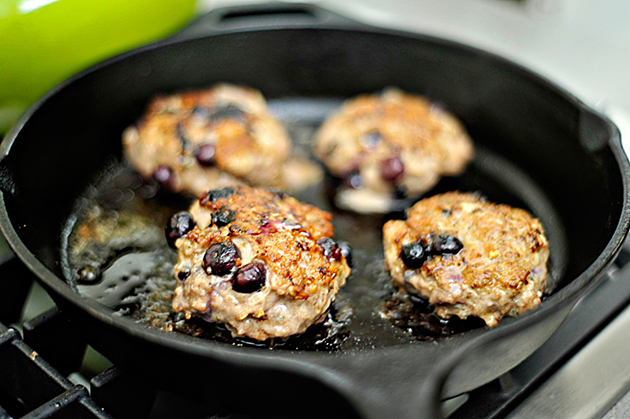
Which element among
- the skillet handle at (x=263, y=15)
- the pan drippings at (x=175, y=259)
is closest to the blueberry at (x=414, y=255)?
the pan drippings at (x=175, y=259)

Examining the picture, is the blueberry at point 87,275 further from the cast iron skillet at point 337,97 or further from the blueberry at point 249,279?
the blueberry at point 249,279

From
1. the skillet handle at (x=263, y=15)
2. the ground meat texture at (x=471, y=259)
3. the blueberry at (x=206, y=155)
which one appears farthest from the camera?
the skillet handle at (x=263, y=15)

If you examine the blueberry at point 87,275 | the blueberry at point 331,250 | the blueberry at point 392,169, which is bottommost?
the blueberry at point 87,275

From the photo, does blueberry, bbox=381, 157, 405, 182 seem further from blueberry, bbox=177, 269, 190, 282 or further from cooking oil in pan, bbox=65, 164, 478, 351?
blueberry, bbox=177, 269, 190, 282

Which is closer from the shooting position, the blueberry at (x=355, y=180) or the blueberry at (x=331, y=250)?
the blueberry at (x=331, y=250)

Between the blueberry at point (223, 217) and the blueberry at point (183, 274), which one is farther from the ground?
the blueberry at point (223, 217)

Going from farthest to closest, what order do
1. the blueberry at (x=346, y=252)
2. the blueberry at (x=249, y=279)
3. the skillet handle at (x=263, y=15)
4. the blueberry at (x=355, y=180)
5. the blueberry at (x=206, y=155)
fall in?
the skillet handle at (x=263, y=15), the blueberry at (x=355, y=180), the blueberry at (x=206, y=155), the blueberry at (x=346, y=252), the blueberry at (x=249, y=279)

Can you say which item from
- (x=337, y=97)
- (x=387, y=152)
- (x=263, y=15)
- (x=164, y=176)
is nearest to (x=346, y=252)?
(x=387, y=152)
